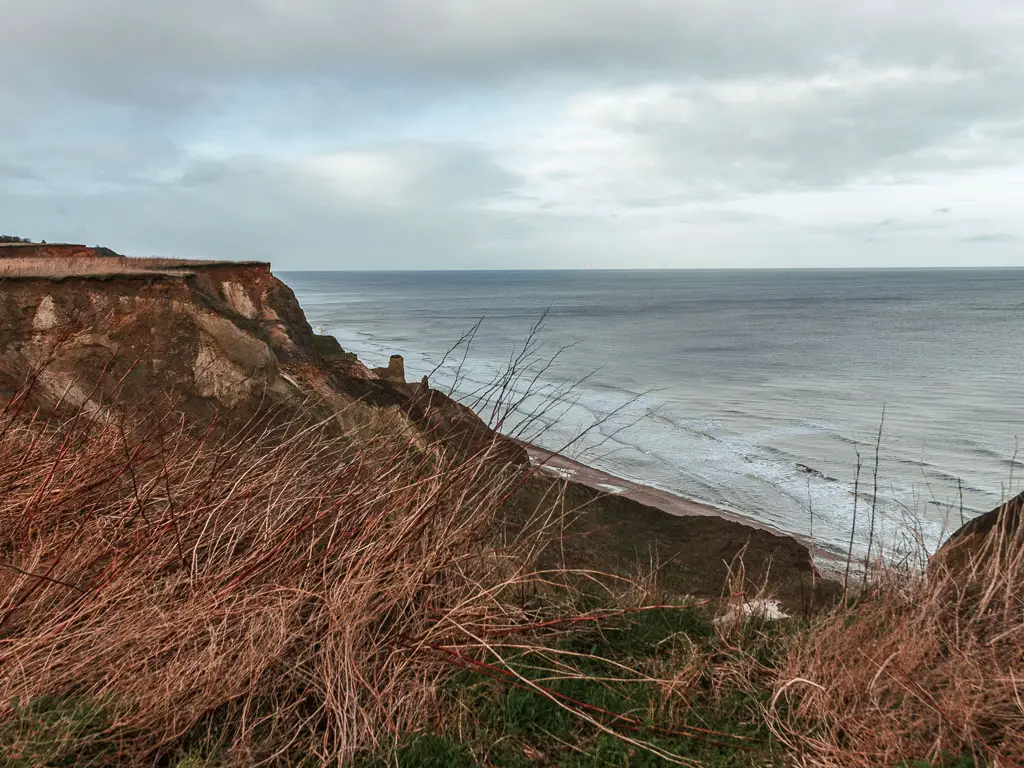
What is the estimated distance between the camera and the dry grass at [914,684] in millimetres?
3441

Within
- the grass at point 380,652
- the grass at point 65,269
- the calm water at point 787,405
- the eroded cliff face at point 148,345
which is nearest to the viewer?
the grass at point 380,652

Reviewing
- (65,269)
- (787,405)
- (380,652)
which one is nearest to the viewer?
(380,652)

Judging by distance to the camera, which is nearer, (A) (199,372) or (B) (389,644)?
(B) (389,644)

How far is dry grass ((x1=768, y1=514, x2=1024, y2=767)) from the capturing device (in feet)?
11.3

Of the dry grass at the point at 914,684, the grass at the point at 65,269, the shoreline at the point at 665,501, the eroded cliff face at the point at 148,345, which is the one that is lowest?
the shoreline at the point at 665,501

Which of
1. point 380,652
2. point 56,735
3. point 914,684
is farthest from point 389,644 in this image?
point 914,684

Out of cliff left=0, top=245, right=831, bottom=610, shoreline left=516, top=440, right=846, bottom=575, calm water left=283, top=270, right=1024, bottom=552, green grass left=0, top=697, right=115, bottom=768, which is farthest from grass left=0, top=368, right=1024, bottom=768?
shoreline left=516, top=440, right=846, bottom=575

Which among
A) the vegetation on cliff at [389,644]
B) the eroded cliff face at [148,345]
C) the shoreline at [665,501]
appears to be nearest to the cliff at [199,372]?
the eroded cliff face at [148,345]

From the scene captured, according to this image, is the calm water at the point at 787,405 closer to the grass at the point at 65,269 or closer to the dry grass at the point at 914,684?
the dry grass at the point at 914,684

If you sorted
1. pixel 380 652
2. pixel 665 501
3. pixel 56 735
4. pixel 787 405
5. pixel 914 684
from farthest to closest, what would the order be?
pixel 787 405 → pixel 665 501 → pixel 380 652 → pixel 914 684 → pixel 56 735

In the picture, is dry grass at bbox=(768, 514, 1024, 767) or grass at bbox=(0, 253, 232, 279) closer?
dry grass at bbox=(768, 514, 1024, 767)

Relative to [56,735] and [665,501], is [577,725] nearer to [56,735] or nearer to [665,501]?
[56,735]

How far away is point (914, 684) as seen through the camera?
3736 mm

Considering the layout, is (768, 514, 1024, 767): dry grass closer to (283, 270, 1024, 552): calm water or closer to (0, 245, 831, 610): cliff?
(283, 270, 1024, 552): calm water
